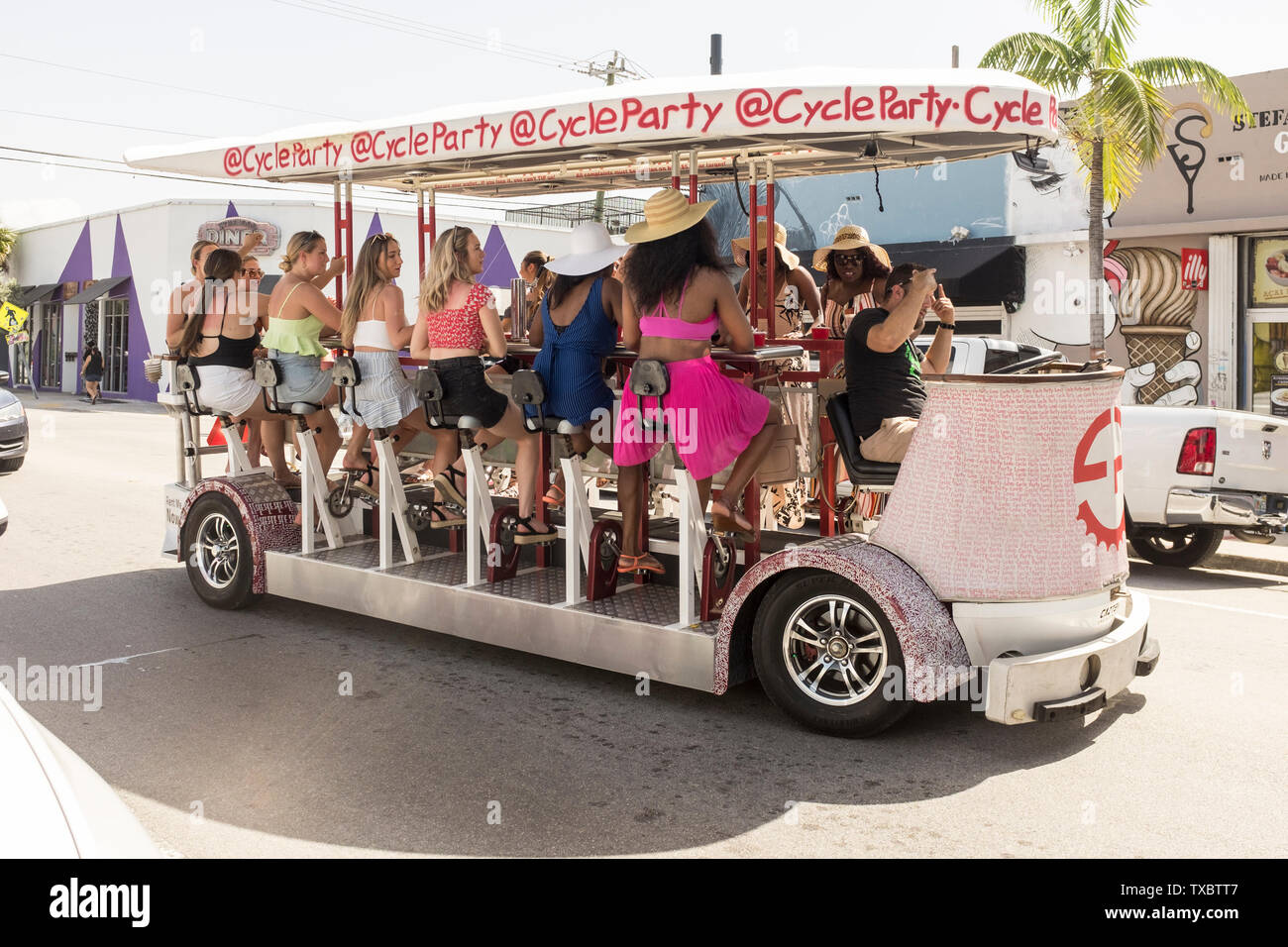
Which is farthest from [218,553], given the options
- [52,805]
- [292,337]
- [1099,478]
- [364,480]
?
[52,805]

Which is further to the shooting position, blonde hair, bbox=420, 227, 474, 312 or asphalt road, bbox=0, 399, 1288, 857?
blonde hair, bbox=420, 227, 474, 312

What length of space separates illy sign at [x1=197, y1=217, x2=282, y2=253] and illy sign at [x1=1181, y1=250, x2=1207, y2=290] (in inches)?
1001

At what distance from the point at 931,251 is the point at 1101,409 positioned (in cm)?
1679

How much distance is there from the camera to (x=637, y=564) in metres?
6.14

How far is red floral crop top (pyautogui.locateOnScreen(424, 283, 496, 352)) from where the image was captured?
668cm

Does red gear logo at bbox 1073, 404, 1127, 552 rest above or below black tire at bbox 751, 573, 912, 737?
above

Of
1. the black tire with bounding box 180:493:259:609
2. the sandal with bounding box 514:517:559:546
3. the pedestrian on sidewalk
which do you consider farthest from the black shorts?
the pedestrian on sidewalk

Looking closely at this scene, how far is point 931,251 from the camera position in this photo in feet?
69.3

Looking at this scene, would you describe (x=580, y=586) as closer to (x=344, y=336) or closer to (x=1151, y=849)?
(x=344, y=336)

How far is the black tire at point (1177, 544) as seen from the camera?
957 cm

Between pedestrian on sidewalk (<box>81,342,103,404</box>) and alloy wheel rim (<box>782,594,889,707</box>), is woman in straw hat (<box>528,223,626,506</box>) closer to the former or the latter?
alloy wheel rim (<box>782,594,889,707</box>)
